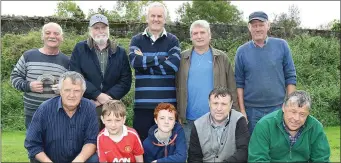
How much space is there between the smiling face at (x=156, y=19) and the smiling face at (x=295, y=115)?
66.4 inches

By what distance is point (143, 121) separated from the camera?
5215 mm

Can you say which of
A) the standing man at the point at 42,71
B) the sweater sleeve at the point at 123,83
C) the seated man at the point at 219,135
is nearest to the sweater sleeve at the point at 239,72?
the seated man at the point at 219,135

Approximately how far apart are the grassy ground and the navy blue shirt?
2.15 meters

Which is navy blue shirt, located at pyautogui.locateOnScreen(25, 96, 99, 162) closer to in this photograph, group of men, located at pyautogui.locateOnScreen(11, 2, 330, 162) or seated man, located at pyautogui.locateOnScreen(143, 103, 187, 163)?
group of men, located at pyautogui.locateOnScreen(11, 2, 330, 162)

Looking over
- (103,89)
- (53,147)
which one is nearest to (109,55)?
(103,89)

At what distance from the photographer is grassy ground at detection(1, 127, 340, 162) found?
262 inches

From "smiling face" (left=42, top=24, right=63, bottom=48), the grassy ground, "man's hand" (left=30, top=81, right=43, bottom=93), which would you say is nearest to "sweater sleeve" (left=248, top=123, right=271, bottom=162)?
"man's hand" (left=30, top=81, right=43, bottom=93)

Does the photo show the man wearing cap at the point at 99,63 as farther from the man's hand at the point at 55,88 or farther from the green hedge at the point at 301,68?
the green hedge at the point at 301,68

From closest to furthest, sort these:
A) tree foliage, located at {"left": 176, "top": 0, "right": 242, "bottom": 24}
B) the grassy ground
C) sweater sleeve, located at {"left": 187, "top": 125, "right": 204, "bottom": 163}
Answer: sweater sleeve, located at {"left": 187, "top": 125, "right": 204, "bottom": 163} → the grassy ground → tree foliage, located at {"left": 176, "top": 0, "right": 242, "bottom": 24}

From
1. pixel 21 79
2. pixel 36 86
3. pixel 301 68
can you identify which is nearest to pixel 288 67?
pixel 36 86

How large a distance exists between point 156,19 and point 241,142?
1662 millimetres

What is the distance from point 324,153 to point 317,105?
6.38 metres

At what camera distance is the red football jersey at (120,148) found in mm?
4508

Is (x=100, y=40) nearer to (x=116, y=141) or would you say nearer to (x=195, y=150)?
(x=116, y=141)
